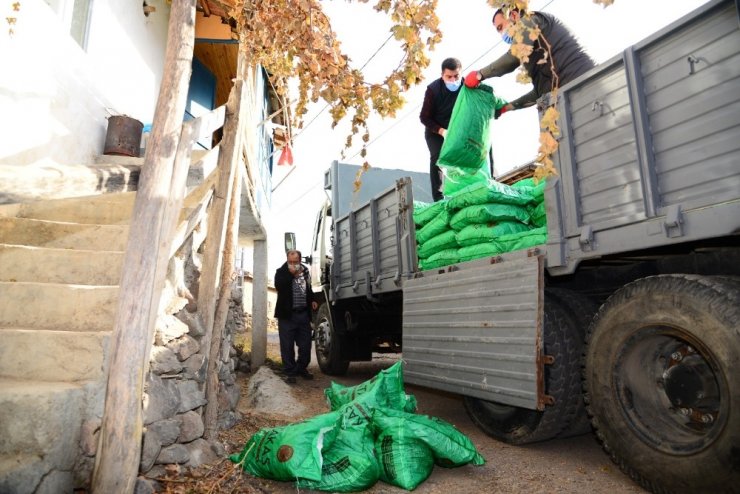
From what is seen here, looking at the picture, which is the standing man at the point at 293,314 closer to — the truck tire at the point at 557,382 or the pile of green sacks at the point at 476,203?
the pile of green sacks at the point at 476,203

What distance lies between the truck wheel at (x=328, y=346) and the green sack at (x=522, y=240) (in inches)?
155

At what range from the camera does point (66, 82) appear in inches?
203

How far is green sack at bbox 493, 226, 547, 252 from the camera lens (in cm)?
315

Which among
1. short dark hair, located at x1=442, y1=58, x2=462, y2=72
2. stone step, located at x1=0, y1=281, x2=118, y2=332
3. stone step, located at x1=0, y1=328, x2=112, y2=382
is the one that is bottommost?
stone step, located at x1=0, y1=328, x2=112, y2=382

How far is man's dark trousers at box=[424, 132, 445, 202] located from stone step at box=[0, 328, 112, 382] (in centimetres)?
374

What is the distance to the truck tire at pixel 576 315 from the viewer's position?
118 inches

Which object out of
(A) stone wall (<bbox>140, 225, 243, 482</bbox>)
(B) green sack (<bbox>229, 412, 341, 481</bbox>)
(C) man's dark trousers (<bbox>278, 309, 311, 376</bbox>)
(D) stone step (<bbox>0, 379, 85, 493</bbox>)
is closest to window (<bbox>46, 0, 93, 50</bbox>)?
(A) stone wall (<bbox>140, 225, 243, 482</bbox>)

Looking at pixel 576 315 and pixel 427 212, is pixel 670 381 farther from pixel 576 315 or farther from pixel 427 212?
pixel 427 212

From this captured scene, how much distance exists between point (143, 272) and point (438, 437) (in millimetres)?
1904

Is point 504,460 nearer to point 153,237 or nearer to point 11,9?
point 153,237

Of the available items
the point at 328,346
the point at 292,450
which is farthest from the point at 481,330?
the point at 328,346

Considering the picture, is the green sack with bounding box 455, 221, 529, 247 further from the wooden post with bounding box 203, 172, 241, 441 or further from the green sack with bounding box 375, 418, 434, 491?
the wooden post with bounding box 203, 172, 241, 441

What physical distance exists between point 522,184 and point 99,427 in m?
3.40

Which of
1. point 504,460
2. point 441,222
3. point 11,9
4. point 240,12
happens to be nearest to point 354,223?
point 441,222
